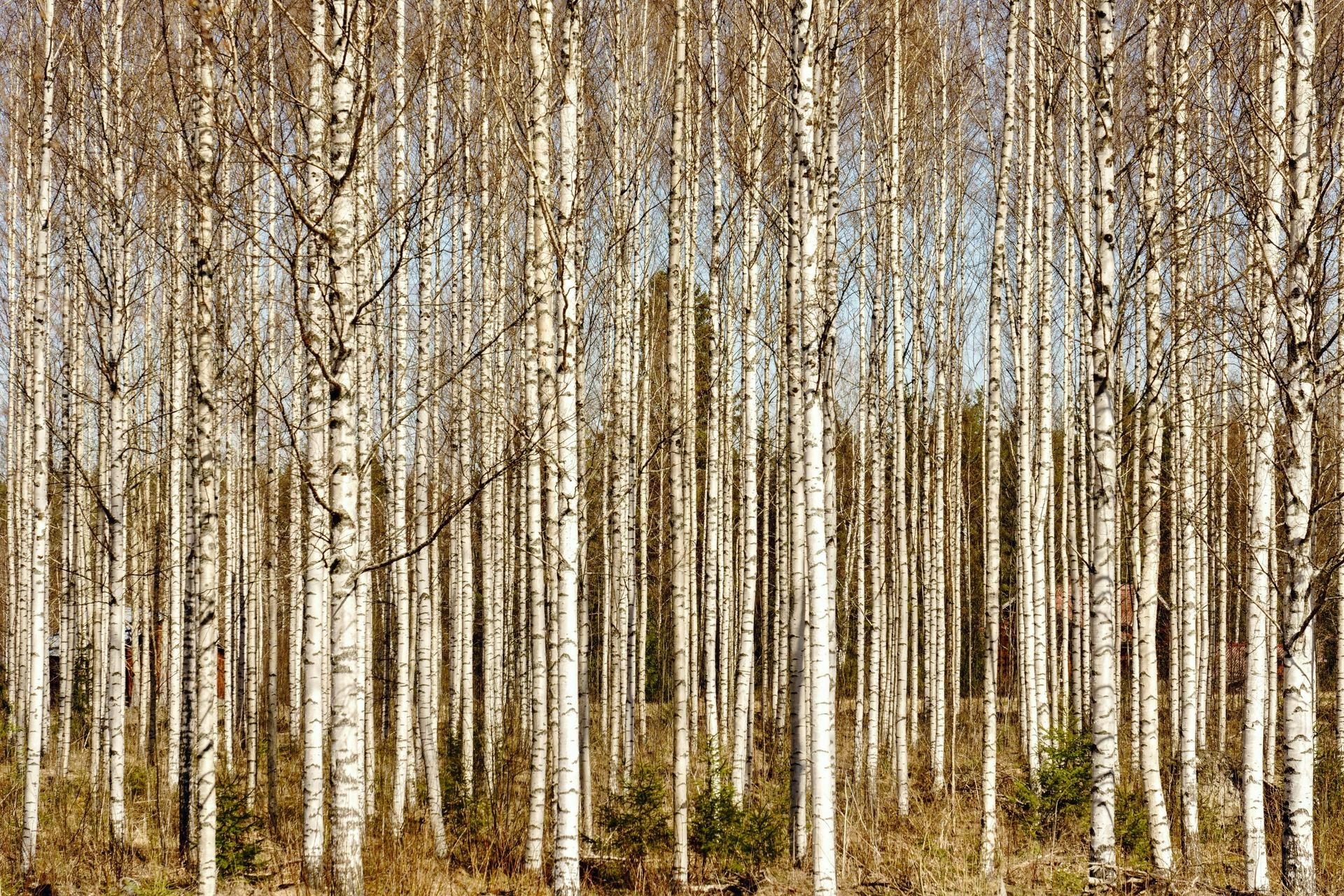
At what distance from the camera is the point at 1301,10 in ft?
19.9

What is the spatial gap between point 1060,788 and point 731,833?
10.9 ft

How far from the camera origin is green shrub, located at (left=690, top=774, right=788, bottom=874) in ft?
26.0

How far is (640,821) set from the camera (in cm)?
816

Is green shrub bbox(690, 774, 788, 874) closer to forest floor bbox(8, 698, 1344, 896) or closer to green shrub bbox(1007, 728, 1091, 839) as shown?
forest floor bbox(8, 698, 1344, 896)

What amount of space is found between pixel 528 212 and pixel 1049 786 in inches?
278

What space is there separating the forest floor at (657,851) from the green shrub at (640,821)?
4.2 inches

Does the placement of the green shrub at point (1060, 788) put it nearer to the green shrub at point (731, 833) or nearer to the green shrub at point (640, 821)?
the green shrub at point (731, 833)

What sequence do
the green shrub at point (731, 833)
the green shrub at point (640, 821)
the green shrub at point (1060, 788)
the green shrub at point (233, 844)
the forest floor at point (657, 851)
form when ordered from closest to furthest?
the forest floor at point (657, 851), the green shrub at point (233, 844), the green shrub at point (731, 833), the green shrub at point (640, 821), the green shrub at point (1060, 788)

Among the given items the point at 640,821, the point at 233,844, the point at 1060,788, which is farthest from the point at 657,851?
the point at 1060,788

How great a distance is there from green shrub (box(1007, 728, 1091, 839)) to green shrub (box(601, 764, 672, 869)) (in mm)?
3370

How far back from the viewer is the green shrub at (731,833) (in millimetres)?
7926

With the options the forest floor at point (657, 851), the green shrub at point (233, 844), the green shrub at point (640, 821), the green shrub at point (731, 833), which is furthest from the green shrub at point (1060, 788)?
the green shrub at point (233, 844)

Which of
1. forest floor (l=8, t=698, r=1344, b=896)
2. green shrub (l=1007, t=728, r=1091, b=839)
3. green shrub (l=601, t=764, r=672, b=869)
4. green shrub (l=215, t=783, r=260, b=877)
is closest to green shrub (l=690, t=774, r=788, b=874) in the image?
forest floor (l=8, t=698, r=1344, b=896)

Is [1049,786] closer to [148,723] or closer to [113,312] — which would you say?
[113,312]
